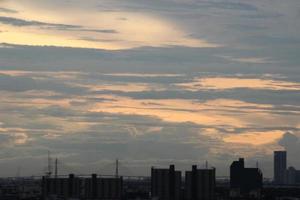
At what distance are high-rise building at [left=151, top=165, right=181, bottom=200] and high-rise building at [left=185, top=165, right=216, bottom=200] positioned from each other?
238 centimetres

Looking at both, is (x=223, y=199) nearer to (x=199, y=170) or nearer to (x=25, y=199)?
(x=199, y=170)

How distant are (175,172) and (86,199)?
64.5 feet

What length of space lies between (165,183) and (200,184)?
7.33 metres

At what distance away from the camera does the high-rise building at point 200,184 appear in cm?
18850

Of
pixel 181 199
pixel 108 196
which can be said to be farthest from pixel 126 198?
pixel 181 199

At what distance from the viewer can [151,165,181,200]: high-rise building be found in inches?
7425

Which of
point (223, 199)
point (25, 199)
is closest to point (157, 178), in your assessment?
point (223, 199)

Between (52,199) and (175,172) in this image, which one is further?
(175,172)

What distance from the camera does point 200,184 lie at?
191375 millimetres

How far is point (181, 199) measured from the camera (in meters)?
187

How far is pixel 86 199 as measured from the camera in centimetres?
19312

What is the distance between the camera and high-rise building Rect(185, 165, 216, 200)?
18850 cm

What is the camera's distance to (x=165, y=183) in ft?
629

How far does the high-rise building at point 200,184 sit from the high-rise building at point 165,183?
7.81 ft
